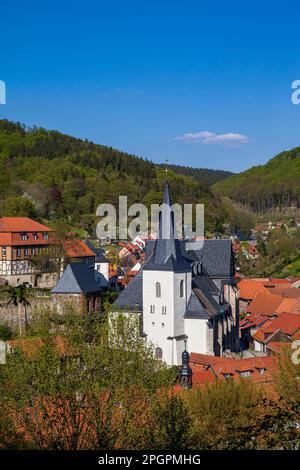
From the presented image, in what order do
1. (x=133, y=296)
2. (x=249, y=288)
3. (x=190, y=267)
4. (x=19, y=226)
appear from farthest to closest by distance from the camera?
(x=249, y=288) → (x=19, y=226) → (x=133, y=296) → (x=190, y=267)

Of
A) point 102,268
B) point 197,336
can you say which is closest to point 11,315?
point 197,336

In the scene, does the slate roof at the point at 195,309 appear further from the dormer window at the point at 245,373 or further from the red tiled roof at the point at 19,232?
the red tiled roof at the point at 19,232

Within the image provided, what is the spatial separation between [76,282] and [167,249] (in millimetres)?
5975

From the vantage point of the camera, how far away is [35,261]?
4934 cm

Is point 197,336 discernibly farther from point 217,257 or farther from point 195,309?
point 217,257

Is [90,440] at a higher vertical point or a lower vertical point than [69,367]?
lower

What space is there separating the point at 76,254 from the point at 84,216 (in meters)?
37.9

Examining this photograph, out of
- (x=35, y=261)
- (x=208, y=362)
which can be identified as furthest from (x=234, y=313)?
(x=35, y=261)

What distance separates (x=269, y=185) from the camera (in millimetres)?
163875

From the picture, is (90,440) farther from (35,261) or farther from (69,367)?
(35,261)

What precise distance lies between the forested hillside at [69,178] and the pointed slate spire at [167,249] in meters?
33.2

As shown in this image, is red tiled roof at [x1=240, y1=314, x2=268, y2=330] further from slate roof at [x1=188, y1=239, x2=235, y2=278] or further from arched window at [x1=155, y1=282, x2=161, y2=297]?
arched window at [x1=155, y1=282, x2=161, y2=297]

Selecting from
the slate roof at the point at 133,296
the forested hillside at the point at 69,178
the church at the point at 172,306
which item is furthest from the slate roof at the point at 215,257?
the forested hillside at the point at 69,178

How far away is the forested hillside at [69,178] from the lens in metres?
86.9
